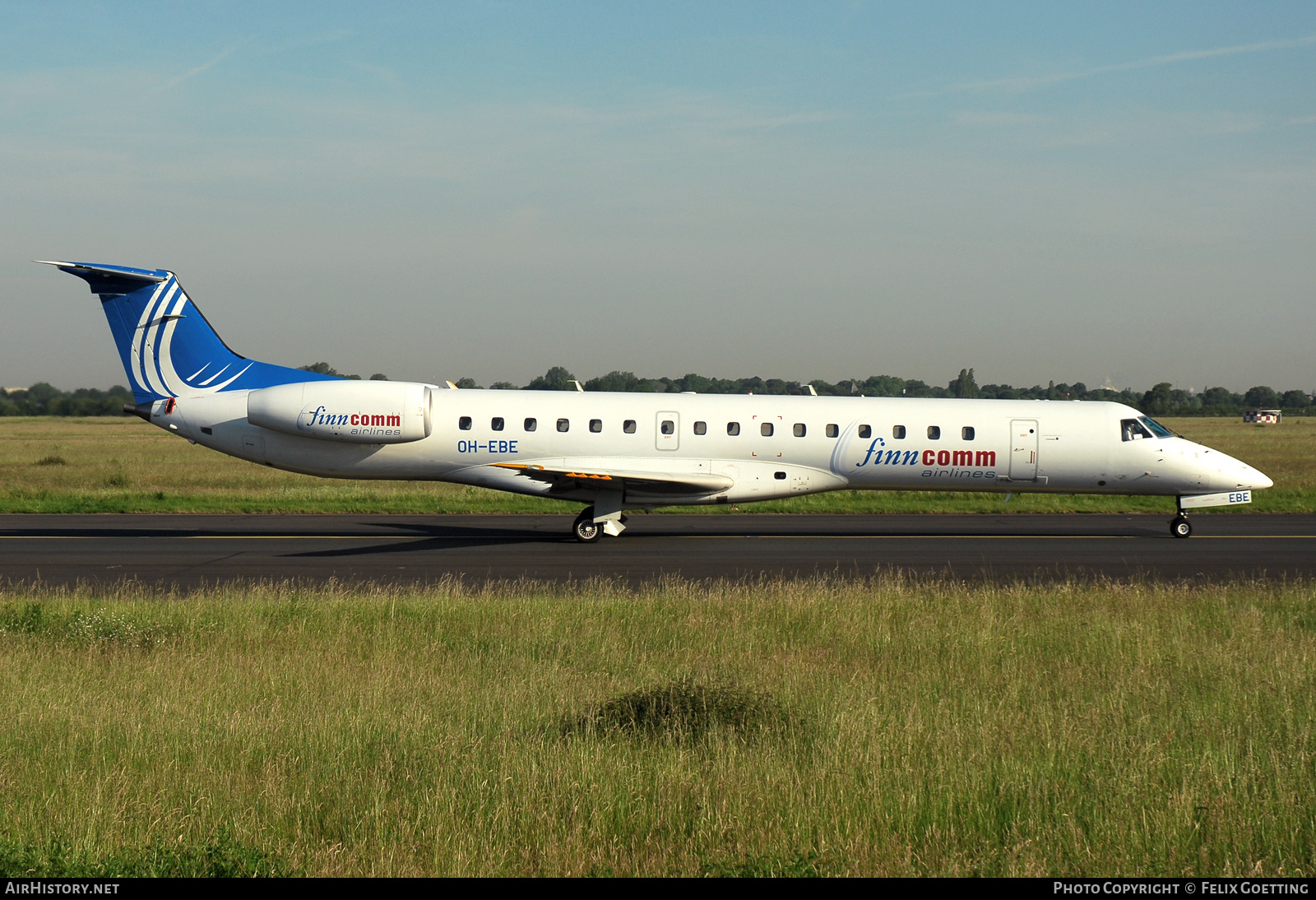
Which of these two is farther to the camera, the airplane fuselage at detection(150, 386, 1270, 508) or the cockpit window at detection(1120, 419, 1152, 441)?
the cockpit window at detection(1120, 419, 1152, 441)

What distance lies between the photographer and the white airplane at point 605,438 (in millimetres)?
22828

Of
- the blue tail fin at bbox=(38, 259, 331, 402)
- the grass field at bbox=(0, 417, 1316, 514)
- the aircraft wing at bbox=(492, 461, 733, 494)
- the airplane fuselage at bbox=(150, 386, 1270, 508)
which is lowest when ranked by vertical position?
the grass field at bbox=(0, 417, 1316, 514)

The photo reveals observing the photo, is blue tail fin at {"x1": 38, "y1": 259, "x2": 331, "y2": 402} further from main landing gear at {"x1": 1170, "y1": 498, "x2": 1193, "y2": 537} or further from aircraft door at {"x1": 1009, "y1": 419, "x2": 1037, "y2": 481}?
main landing gear at {"x1": 1170, "y1": 498, "x2": 1193, "y2": 537}

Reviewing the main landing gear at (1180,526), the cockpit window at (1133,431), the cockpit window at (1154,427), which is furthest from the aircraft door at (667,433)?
the main landing gear at (1180,526)

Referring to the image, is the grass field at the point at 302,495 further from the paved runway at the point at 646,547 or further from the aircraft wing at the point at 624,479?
the aircraft wing at the point at 624,479

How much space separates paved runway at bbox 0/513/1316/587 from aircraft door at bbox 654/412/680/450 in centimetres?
215

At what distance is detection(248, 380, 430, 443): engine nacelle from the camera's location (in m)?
22.5

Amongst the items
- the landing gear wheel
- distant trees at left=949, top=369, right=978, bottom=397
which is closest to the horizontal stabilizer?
the landing gear wheel

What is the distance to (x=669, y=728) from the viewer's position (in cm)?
815

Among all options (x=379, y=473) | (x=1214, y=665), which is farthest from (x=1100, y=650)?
(x=379, y=473)

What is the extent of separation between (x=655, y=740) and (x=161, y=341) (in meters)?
19.4

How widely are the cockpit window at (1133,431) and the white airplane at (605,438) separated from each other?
50mm

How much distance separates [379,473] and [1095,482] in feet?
52.6
